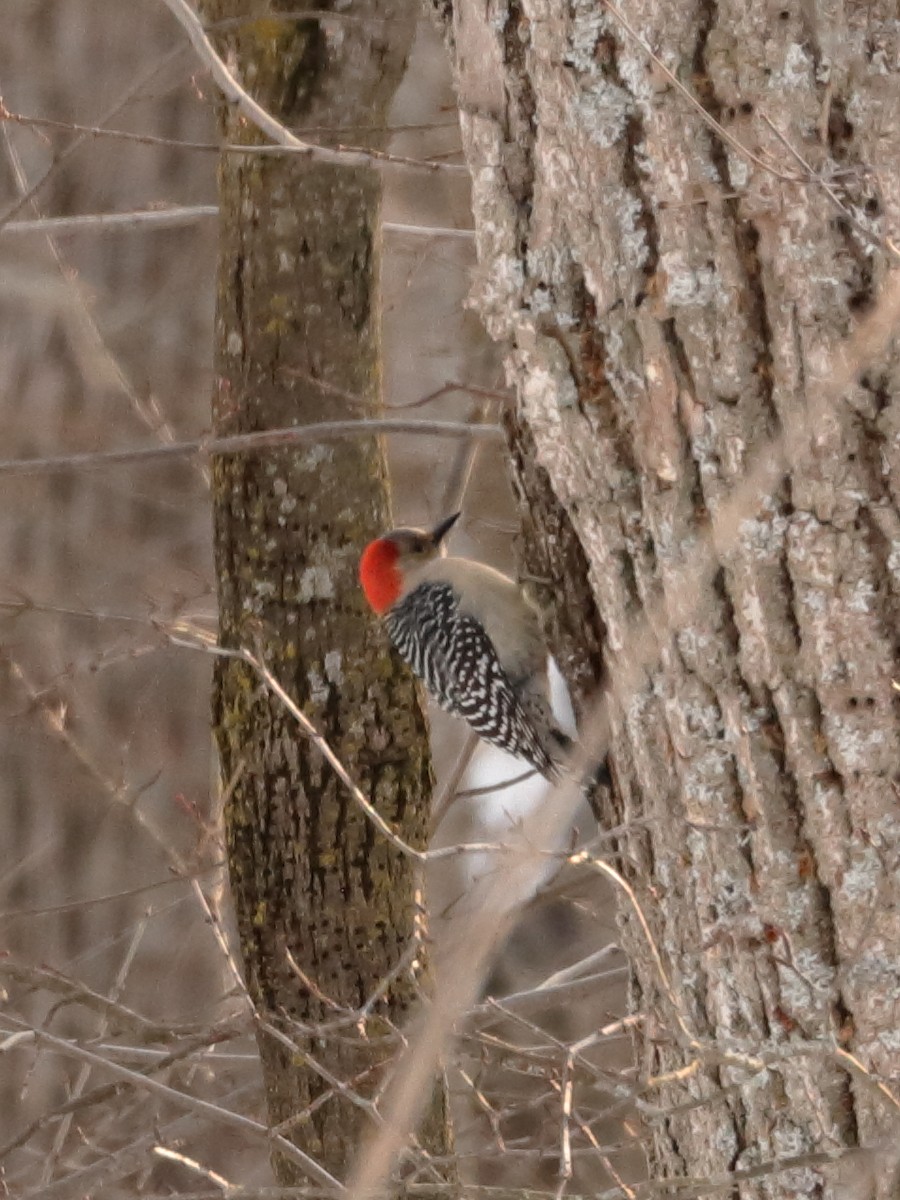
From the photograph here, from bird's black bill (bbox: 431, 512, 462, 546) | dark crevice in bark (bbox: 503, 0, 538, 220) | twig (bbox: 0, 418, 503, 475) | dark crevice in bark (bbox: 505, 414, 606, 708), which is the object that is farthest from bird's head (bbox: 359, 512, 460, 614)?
dark crevice in bark (bbox: 503, 0, 538, 220)

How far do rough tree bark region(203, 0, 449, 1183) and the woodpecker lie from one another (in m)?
0.14

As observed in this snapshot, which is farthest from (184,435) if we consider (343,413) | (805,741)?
(805,741)

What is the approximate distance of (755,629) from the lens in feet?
9.02

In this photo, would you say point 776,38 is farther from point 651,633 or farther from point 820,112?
point 651,633

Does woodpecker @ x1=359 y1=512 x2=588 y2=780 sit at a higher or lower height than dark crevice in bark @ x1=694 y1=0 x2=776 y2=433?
lower

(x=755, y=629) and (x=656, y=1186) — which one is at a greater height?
(x=755, y=629)

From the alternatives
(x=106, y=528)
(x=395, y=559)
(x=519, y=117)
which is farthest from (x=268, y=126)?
(x=106, y=528)

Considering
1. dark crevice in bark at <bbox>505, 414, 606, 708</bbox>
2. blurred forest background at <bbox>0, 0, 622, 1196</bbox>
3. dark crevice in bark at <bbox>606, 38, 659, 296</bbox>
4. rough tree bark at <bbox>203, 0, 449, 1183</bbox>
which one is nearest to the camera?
dark crevice in bark at <bbox>606, 38, 659, 296</bbox>

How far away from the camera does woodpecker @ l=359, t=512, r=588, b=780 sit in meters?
4.64

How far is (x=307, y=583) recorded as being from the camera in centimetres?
457

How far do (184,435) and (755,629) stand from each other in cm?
432

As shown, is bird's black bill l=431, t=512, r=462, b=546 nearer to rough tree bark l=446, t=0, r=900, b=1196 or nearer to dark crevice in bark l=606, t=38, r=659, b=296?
rough tree bark l=446, t=0, r=900, b=1196

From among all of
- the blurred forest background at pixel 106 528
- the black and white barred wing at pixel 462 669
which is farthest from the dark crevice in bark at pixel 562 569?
the blurred forest background at pixel 106 528

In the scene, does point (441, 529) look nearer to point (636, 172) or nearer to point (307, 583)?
point (307, 583)
